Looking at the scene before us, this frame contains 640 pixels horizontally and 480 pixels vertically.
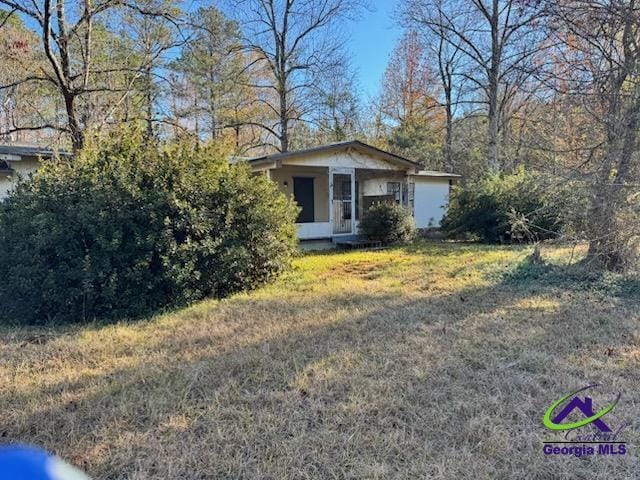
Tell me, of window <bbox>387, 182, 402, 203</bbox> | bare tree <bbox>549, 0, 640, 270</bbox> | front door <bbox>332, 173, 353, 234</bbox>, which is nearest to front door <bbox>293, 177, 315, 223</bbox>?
front door <bbox>332, 173, 353, 234</bbox>

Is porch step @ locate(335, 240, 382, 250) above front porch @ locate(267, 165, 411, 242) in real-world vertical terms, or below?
below

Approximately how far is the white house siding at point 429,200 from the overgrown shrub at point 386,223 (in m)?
3.63

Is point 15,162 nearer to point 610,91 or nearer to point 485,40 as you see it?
point 610,91

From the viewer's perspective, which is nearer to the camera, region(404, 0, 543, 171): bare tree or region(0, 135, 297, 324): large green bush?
region(0, 135, 297, 324): large green bush

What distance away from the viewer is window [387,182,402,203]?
15227 mm

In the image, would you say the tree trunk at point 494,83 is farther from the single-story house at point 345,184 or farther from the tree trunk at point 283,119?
the tree trunk at point 283,119

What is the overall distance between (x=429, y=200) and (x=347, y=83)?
9.30 metres

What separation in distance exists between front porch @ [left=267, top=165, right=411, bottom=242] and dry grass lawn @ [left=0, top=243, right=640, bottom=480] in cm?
698

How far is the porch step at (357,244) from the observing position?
12516 mm

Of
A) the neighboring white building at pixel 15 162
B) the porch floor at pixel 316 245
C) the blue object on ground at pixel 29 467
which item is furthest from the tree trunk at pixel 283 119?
the blue object on ground at pixel 29 467

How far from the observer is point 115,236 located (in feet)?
16.9

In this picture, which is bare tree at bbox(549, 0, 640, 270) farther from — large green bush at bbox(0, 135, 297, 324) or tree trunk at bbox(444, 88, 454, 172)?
tree trunk at bbox(444, 88, 454, 172)

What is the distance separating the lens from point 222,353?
12.7 feet

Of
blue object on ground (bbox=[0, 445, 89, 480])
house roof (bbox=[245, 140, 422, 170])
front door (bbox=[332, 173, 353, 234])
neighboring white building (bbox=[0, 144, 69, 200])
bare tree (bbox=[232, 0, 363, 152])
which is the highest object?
bare tree (bbox=[232, 0, 363, 152])
